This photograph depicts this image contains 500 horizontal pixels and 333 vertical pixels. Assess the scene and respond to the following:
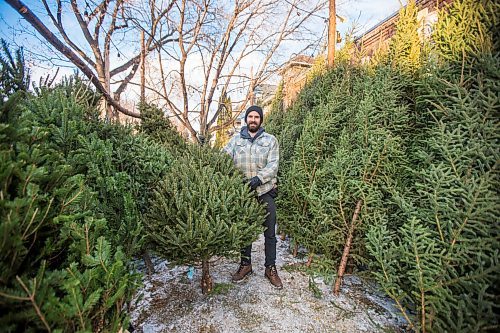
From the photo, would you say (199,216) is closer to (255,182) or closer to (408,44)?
(255,182)

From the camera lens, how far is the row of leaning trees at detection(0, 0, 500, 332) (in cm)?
109

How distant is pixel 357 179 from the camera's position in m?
3.10

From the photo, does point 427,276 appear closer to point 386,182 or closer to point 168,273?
point 386,182

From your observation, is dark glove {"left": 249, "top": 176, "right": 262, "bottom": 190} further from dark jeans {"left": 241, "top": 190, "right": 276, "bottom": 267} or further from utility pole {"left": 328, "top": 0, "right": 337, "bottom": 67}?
utility pole {"left": 328, "top": 0, "right": 337, "bottom": 67}

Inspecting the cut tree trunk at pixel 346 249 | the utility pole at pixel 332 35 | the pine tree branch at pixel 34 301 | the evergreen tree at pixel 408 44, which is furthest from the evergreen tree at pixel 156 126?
the pine tree branch at pixel 34 301

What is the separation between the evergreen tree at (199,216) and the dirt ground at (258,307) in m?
0.71

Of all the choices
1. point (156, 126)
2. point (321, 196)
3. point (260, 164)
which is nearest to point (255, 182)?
point (260, 164)

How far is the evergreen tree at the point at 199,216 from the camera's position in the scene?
2.39 meters

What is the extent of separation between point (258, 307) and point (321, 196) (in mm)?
1621

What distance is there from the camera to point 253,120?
11.4ft

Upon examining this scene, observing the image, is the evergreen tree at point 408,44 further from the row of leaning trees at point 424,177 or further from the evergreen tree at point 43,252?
the evergreen tree at point 43,252

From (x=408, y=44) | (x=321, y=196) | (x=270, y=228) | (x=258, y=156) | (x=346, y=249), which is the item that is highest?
(x=408, y=44)

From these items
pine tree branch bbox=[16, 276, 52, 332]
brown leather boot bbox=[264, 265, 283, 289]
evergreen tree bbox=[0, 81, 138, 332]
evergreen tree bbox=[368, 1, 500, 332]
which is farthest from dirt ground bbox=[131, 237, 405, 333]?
pine tree branch bbox=[16, 276, 52, 332]

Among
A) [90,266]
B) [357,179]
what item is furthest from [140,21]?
[90,266]
